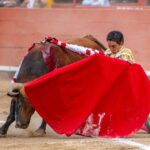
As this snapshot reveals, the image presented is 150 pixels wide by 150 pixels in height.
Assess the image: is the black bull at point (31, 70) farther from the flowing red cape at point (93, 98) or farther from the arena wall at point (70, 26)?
the arena wall at point (70, 26)

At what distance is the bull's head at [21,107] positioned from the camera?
25.3 feet

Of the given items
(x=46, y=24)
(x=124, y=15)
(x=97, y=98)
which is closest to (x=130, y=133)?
(x=97, y=98)

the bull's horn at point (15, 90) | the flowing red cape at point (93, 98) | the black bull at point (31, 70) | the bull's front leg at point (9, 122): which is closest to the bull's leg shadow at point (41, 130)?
the black bull at point (31, 70)

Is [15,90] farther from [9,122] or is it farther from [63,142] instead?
[63,142]

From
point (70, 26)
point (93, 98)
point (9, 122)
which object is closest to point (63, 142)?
point (93, 98)

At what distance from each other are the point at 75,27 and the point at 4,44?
1.54 m

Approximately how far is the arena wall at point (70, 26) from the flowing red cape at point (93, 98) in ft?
15.9

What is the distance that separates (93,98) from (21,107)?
0.73m

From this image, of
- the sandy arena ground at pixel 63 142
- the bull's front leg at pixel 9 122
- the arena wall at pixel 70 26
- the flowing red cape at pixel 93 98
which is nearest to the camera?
the sandy arena ground at pixel 63 142

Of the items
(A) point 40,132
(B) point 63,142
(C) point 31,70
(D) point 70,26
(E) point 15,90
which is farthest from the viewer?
(D) point 70,26

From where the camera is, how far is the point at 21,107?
25.5ft

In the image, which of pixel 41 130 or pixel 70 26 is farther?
pixel 70 26

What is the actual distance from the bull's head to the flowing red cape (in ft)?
0.42

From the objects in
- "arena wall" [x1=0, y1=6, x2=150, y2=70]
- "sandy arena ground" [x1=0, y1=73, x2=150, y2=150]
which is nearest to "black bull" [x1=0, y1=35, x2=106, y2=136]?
"sandy arena ground" [x1=0, y1=73, x2=150, y2=150]
